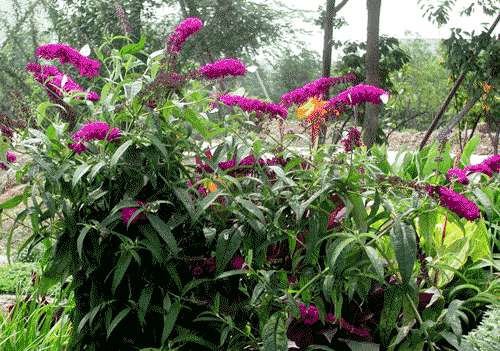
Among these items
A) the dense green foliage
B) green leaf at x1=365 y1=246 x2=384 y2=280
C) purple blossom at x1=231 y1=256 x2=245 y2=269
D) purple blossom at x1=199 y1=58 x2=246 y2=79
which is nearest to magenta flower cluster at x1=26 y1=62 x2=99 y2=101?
the dense green foliage

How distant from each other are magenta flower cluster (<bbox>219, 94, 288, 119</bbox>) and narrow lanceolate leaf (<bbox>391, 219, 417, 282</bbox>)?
0.44m

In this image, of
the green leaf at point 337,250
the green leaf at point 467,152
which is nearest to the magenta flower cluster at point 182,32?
the green leaf at point 337,250

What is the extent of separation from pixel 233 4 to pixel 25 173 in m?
7.57

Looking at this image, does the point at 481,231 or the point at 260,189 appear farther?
the point at 481,231

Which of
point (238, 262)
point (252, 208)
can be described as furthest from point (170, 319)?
point (252, 208)

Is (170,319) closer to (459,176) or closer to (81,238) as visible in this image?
(81,238)

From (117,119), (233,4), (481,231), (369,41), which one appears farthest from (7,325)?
(233,4)

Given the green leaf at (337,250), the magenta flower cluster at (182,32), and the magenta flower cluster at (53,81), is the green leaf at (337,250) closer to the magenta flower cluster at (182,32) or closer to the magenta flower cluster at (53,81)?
the magenta flower cluster at (182,32)

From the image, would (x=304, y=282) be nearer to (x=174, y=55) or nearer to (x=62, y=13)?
(x=174, y=55)

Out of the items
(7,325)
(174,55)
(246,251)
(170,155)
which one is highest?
(174,55)

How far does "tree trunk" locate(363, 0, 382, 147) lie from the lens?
198 inches

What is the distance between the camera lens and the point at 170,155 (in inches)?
67.6

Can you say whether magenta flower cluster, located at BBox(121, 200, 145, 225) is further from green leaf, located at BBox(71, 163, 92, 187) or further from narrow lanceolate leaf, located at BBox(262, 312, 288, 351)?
narrow lanceolate leaf, located at BBox(262, 312, 288, 351)

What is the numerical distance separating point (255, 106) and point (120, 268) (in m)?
0.50
